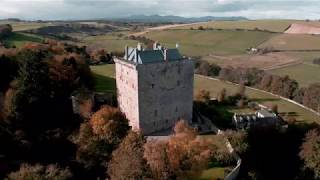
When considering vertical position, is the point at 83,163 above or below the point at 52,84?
below

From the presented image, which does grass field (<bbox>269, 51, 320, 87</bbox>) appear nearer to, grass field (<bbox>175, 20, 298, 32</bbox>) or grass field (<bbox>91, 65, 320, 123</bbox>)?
grass field (<bbox>91, 65, 320, 123</bbox>)

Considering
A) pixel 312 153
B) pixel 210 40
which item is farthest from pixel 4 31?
pixel 312 153

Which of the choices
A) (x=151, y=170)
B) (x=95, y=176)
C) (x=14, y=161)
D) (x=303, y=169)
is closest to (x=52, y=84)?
(x=14, y=161)

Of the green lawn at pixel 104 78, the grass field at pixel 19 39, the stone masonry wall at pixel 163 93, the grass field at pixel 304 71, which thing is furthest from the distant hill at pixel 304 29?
the stone masonry wall at pixel 163 93

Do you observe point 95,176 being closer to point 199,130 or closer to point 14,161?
point 14,161

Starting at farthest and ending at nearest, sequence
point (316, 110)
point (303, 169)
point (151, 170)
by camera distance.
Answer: point (316, 110) → point (303, 169) → point (151, 170)

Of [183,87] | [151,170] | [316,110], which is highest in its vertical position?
[183,87]

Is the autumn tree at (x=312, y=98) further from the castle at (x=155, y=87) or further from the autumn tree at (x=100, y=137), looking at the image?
the autumn tree at (x=100, y=137)
